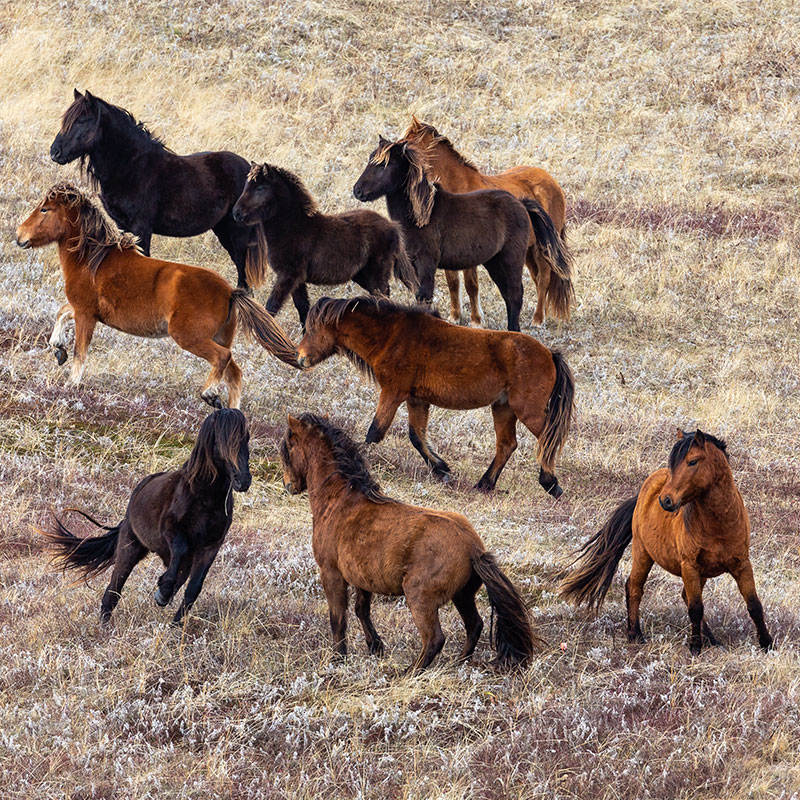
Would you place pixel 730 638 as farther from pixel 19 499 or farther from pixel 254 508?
pixel 19 499

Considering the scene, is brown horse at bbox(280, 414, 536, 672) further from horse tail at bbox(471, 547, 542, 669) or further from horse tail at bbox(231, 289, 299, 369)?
horse tail at bbox(231, 289, 299, 369)

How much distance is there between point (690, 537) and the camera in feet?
23.6

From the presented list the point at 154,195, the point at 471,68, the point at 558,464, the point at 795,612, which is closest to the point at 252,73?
the point at 471,68

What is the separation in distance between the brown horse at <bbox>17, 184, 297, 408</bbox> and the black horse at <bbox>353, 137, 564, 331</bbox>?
322cm

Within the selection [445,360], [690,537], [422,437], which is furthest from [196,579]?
[422,437]

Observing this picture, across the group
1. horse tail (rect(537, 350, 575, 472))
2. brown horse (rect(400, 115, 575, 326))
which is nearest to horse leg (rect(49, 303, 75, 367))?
horse tail (rect(537, 350, 575, 472))

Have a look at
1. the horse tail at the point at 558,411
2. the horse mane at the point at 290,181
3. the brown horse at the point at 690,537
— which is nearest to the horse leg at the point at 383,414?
the horse tail at the point at 558,411

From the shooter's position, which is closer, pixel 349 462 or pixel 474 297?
pixel 349 462

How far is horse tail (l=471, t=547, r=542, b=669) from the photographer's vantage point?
255 inches

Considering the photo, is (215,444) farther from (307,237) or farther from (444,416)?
(307,237)

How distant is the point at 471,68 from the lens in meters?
23.7

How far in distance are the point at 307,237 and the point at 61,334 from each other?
2995mm

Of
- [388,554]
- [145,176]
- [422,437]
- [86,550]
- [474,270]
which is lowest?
[86,550]

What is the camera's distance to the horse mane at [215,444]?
270 inches
